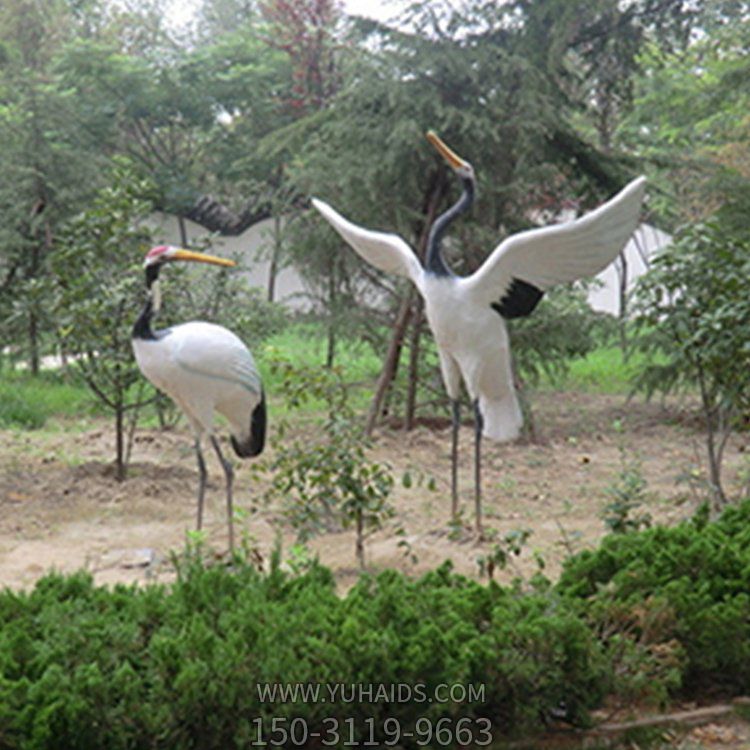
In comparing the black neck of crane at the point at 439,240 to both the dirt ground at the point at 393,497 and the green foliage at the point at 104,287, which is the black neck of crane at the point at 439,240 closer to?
the dirt ground at the point at 393,497

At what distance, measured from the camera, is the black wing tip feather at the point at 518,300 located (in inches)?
247

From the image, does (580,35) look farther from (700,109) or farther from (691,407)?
(691,407)

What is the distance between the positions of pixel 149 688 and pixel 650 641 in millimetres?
1785

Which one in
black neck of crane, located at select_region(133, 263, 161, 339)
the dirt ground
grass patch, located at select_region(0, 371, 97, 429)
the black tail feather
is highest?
black neck of crane, located at select_region(133, 263, 161, 339)

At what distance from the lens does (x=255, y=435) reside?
6551mm

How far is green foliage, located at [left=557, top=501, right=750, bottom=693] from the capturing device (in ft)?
13.3

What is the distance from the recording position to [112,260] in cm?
814

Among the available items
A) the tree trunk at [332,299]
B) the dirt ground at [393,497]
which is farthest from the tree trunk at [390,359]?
the tree trunk at [332,299]

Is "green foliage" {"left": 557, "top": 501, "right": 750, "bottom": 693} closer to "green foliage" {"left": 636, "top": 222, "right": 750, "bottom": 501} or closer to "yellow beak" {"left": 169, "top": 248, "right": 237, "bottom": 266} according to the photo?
"green foliage" {"left": 636, "top": 222, "right": 750, "bottom": 501}

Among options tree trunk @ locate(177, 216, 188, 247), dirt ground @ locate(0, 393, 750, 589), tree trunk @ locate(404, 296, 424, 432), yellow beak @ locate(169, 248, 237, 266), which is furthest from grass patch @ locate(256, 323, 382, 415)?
tree trunk @ locate(177, 216, 188, 247)

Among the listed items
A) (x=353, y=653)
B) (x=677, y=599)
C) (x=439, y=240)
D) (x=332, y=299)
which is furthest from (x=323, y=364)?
(x=353, y=653)

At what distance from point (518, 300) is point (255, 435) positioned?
5.54ft

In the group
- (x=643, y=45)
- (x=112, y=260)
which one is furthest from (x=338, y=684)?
(x=643, y=45)

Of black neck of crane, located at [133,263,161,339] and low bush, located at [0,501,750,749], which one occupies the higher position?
black neck of crane, located at [133,263,161,339]
